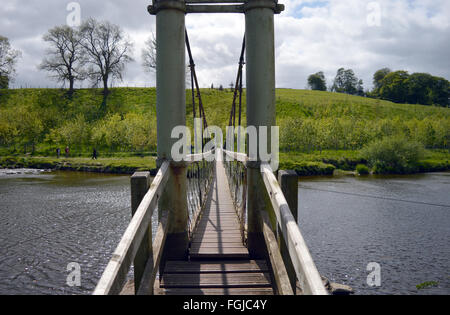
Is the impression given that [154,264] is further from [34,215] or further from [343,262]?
[34,215]

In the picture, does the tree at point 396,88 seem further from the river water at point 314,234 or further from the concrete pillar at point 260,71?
the concrete pillar at point 260,71

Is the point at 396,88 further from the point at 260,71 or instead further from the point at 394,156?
the point at 260,71

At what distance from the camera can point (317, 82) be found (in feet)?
291

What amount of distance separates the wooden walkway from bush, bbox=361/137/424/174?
1106 inches

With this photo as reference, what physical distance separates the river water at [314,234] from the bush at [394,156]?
406 inches

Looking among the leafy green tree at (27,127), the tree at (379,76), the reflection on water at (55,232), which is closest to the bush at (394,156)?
the reflection on water at (55,232)

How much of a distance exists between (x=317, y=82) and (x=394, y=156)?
207ft

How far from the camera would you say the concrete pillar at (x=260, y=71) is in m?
2.94

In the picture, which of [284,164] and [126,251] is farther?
[284,164]

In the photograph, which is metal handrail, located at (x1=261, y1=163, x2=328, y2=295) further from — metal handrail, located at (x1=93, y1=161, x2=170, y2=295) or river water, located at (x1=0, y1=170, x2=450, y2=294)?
river water, located at (x1=0, y1=170, x2=450, y2=294)

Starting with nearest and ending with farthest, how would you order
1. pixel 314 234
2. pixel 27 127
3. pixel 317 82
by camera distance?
1. pixel 314 234
2. pixel 27 127
3. pixel 317 82

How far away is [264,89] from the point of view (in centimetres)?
294

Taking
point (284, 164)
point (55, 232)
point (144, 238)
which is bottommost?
point (55, 232)

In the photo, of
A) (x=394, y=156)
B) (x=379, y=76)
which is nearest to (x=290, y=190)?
(x=394, y=156)
